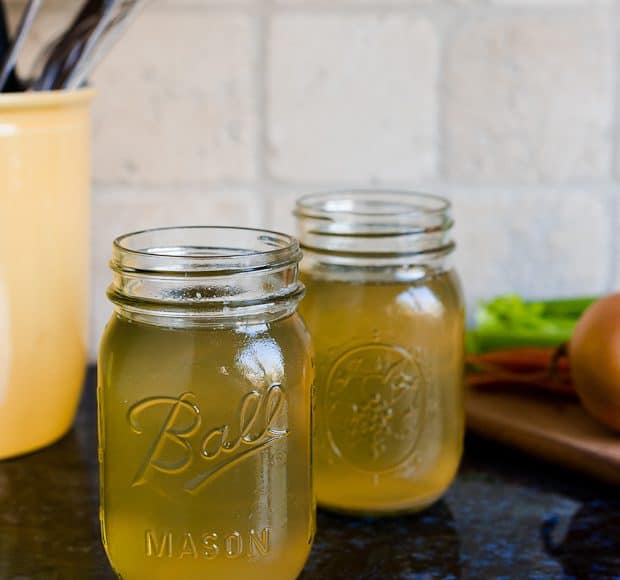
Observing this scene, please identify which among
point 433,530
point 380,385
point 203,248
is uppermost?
point 203,248

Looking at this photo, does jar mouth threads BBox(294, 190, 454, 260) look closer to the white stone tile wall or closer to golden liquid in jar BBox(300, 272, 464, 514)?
golden liquid in jar BBox(300, 272, 464, 514)

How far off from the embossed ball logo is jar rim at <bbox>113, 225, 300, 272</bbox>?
0.12 meters

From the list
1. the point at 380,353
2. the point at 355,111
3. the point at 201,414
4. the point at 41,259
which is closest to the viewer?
the point at 201,414

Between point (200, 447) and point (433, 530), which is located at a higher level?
point (200, 447)

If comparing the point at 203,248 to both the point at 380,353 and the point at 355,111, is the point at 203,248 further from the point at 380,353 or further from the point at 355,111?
the point at 355,111

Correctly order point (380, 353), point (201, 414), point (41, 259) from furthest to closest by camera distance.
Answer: point (41, 259), point (380, 353), point (201, 414)

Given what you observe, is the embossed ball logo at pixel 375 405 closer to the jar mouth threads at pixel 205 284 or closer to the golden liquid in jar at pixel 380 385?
the golden liquid in jar at pixel 380 385

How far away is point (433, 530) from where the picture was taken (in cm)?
71

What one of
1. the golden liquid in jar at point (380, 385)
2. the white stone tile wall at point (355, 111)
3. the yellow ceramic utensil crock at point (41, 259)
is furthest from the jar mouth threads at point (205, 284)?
the white stone tile wall at point (355, 111)

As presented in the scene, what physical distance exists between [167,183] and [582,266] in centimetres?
43

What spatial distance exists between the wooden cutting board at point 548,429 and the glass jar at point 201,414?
0.31 m

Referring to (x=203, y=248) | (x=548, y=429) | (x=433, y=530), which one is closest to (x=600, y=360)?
(x=548, y=429)

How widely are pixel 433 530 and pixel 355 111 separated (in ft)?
1.49

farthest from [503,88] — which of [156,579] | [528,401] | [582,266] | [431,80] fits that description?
[156,579]
